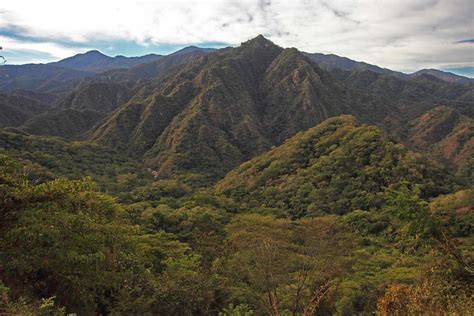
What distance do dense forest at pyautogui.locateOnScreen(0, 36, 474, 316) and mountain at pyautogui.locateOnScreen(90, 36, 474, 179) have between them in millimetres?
654

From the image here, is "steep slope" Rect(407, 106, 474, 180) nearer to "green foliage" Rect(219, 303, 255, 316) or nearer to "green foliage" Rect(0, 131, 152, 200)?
"green foliage" Rect(0, 131, 152, 200)

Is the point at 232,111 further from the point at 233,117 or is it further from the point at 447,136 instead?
the point at 447,136

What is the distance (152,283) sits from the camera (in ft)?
63.7

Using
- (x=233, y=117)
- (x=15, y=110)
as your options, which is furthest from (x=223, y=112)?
(x=15, y=110)

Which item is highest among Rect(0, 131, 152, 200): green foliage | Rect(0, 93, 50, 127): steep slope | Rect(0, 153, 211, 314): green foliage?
Rect(0, 93, 50, 127): steep slope

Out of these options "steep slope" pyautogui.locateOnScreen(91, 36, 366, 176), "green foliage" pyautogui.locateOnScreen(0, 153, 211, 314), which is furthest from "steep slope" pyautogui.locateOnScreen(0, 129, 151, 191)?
"green foliage" pyautogui.locateOnScreen(0, 153, 211, 314)

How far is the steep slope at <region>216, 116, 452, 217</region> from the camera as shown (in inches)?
2233

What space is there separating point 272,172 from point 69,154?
172 ft

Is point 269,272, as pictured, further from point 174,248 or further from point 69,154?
point 69,154

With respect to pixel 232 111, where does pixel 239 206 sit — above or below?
below

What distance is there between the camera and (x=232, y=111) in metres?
142

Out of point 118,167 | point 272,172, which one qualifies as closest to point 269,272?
→ point 272,172

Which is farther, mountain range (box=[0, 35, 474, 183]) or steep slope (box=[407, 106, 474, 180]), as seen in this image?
steep slope (box=[407, 106, 474, 180])

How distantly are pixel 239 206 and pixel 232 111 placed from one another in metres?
85.9
